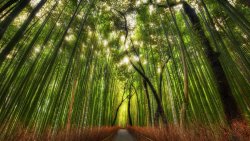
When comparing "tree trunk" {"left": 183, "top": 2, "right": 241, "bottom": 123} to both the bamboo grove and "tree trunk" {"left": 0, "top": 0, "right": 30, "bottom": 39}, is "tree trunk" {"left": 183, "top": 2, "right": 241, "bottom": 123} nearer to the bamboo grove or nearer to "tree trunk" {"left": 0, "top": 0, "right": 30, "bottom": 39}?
the bamboo grove

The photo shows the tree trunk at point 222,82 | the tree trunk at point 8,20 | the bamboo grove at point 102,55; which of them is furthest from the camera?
the tree trunk at point 222,82

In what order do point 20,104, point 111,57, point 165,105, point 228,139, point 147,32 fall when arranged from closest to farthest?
point 228,139
point 20,104
point 147,32
point 165,105
point 111,57

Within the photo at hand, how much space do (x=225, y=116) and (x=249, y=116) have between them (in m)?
0.50

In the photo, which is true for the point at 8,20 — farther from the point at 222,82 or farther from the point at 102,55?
the point at 102,55

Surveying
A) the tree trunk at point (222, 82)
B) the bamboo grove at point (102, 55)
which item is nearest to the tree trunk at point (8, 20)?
the bamboo grove at point (102, 55)

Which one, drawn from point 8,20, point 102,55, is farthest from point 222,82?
point 102,55

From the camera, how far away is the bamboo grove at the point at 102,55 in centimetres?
230

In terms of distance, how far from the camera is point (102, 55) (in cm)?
647

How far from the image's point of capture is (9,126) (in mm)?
2109

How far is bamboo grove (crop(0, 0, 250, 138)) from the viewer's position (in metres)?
2.30

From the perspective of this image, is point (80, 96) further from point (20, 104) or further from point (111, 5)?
point (111, 5)

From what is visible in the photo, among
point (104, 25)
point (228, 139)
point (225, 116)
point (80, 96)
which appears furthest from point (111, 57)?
point (228, 139)

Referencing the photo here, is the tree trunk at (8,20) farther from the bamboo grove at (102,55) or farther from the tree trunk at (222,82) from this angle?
the tree trunk at (222,82)

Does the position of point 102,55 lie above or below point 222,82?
above
